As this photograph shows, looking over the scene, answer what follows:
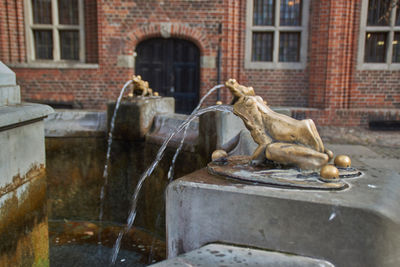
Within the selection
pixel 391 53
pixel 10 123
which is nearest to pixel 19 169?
pixel 10 123

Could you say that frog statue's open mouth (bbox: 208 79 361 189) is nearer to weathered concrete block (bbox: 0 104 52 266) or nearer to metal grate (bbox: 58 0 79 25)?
weathered concrete block (bbox: 0 104 52 266)

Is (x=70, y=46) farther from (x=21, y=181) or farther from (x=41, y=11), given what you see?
(x=21, y=181)

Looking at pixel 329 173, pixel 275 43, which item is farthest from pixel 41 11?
pixel 329 173

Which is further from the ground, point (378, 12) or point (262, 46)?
point (378, 12)

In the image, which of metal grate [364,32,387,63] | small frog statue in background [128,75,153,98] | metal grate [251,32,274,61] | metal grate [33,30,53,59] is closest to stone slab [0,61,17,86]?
small frog statue in background [128,75,153,98]

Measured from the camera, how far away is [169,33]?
906 cm

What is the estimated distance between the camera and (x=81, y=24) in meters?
9.51

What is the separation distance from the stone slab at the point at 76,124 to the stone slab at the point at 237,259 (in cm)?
317

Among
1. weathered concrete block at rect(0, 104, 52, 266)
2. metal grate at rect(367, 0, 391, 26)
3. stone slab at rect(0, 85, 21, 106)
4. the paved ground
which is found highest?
metal grate at rect(367, 0, 391, 26)

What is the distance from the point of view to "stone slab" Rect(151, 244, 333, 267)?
4.38ft

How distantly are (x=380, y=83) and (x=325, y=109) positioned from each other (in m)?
1.53

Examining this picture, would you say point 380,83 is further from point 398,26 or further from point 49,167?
point 49,167

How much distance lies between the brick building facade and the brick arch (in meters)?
0.02

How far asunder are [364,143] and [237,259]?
5.58 metres
